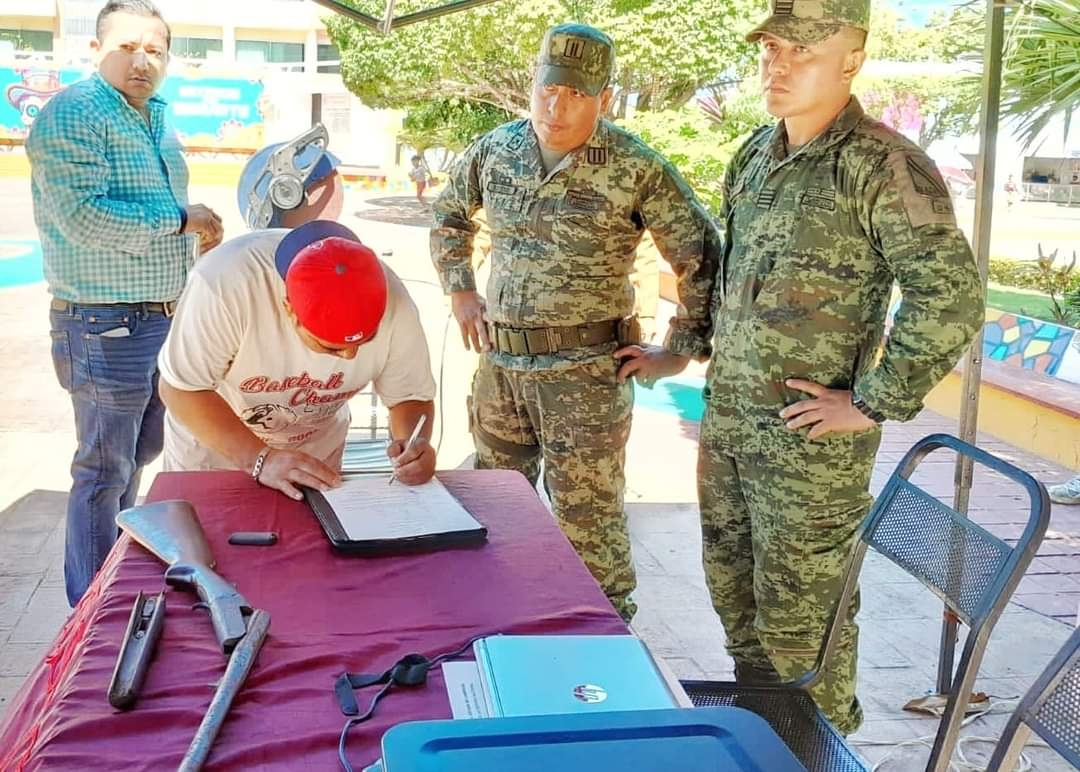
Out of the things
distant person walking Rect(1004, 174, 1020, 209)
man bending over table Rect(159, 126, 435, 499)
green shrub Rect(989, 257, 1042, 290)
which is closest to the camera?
man bending over table Rect(159, 126, 435, 499)

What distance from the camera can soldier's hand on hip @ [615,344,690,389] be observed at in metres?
2.58

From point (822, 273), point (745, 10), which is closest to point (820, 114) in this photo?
point (822, 273)

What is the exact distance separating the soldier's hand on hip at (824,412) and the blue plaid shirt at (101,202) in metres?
1.74

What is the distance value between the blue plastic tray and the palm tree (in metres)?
4.23

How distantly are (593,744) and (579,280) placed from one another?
1.82 meters

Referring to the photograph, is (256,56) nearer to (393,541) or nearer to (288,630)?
(393,541)

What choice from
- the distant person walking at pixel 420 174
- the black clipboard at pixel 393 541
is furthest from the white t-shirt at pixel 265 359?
the distant person walking at pixel 420 174

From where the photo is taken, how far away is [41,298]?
A: 9.67m

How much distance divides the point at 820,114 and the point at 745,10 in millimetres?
8941

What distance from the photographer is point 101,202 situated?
2.58m

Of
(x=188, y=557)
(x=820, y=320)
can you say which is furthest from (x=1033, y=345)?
(x=188, y=557)

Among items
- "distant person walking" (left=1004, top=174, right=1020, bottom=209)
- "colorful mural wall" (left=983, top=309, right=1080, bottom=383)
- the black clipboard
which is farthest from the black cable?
"distant person walking" (left=1004, top=174, right=1020, bottom=209)

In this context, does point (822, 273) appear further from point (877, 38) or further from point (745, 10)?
point (877, 38)

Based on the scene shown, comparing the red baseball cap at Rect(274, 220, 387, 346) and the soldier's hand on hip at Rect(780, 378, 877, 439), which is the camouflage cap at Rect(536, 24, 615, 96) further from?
the red baseball cap at Rect(274, 220, 387, 346)
